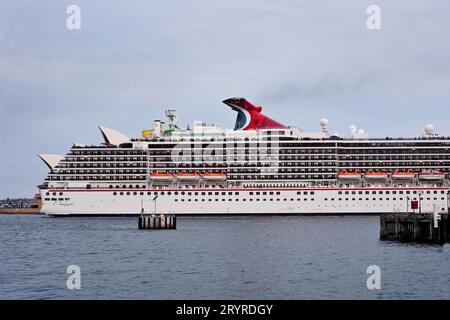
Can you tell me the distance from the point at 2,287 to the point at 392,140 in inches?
2470

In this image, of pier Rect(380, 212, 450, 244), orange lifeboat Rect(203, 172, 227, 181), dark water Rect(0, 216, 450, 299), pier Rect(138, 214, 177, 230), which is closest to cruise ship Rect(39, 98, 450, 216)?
orange lifeboat Rect(203, 172, 227, 181)

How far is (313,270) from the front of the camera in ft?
116

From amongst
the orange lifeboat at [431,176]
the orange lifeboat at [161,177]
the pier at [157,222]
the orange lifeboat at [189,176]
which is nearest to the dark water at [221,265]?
the pier at [157,222]

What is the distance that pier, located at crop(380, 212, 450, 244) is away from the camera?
159 ft

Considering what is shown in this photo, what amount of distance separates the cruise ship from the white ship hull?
117 millimetres

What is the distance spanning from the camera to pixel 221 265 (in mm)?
37344

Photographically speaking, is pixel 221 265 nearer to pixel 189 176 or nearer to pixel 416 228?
pixel 416 228

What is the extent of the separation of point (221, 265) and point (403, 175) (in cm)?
5058

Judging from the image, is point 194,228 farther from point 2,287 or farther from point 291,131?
point 2,287

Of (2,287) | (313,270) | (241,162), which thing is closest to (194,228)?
(241,162)

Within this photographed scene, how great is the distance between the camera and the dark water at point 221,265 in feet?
97.2

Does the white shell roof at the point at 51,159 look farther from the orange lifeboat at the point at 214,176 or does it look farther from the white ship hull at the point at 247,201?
the orange lifeboat at the point at 214,176

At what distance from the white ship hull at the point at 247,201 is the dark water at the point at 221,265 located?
71.3ft
